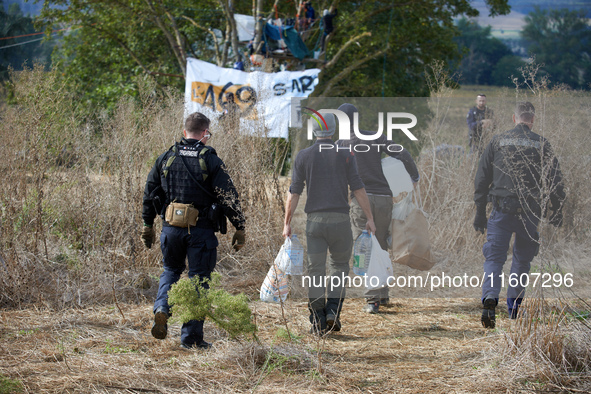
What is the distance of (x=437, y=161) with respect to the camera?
724cm

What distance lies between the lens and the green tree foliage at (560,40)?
10.1 meters

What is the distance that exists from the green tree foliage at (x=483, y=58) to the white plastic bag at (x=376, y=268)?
2084mm

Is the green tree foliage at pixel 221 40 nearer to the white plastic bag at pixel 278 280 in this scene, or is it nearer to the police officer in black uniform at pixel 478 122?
the police officer in black uniform at pixel 478 122

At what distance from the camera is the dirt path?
3.21 metres

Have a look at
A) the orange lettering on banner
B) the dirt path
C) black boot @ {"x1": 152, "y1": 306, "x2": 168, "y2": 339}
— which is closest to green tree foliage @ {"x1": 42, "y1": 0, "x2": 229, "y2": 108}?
the orange lettering on banner

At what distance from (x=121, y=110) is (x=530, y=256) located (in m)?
4.43

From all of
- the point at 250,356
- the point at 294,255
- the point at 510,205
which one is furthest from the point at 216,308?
the point at 510,205

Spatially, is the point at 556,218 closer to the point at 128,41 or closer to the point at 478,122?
the point at 478,122

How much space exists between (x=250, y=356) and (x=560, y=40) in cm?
987

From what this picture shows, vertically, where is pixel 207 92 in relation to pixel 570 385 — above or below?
above

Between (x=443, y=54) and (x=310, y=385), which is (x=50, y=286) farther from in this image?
(x=443, y=54)

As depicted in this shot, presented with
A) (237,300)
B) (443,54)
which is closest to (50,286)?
(237,300)

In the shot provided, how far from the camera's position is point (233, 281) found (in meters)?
5.55

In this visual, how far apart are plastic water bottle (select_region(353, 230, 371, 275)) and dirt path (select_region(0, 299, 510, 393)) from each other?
0.46 meters
